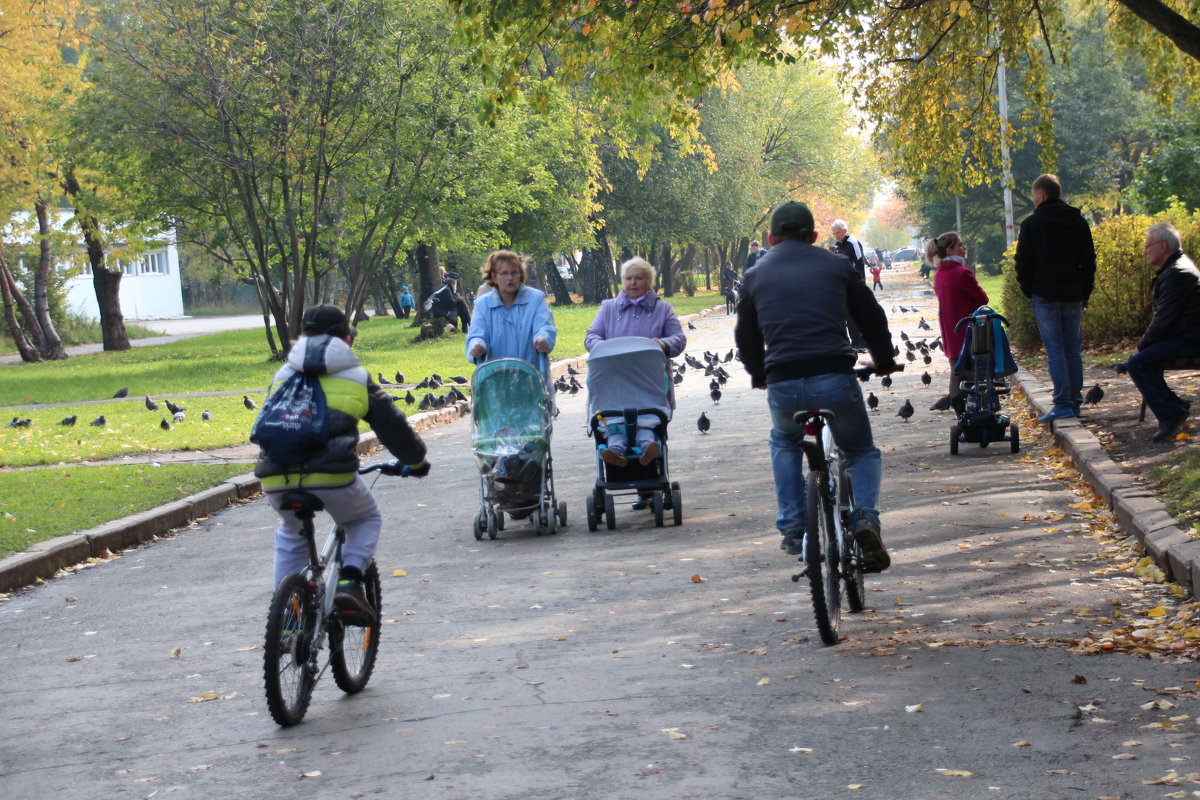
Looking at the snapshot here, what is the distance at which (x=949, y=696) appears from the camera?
539 centimetres

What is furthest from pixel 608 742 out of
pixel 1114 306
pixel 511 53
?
pixel 1114 306

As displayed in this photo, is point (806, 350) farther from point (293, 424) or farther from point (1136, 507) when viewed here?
point (1136, 507)

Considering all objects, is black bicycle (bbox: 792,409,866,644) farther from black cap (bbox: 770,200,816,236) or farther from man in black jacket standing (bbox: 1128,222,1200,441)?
man in black jacket standing (bbox: 1128,222,1200,441)

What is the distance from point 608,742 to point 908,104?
12.3 m

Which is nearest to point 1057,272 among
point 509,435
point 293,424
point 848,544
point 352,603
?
point 509,435

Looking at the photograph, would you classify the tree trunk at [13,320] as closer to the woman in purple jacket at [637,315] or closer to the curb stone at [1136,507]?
the woman in purple jacket at [637,315]

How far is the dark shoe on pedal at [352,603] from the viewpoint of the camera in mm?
5781

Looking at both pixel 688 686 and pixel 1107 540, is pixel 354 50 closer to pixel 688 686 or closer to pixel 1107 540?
pixel 1107 540

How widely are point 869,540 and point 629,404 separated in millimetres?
3598

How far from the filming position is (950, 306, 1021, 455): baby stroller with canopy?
11.7 m

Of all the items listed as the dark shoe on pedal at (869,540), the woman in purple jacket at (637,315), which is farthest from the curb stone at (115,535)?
the dark shoe on pedal at (869,540)

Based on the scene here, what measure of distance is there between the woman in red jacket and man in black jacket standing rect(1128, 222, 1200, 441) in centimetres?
163

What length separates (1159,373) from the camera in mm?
10898

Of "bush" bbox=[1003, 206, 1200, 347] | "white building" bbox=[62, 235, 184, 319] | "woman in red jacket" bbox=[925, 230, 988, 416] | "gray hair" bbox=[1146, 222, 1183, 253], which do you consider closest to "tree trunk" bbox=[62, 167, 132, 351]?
"bush" bbox=[1003, 206, 1200, 347]
